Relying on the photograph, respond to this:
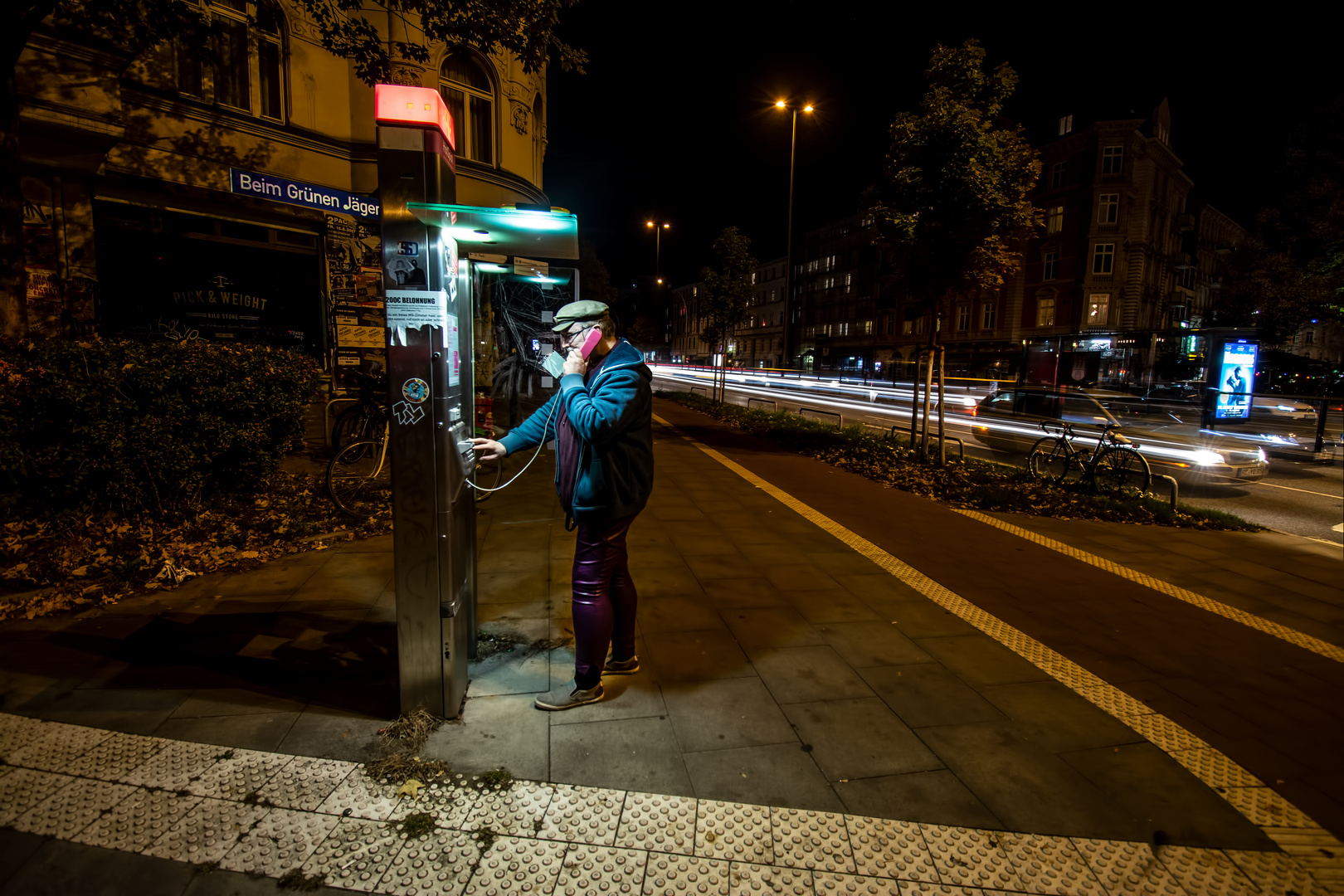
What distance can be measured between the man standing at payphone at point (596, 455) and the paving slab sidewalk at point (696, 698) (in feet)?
1.45

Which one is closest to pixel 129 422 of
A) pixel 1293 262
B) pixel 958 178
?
pixel 958 178

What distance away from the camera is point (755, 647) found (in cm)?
381

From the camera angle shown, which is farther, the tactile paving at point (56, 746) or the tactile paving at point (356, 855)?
the tactile paving at point (56, 746)

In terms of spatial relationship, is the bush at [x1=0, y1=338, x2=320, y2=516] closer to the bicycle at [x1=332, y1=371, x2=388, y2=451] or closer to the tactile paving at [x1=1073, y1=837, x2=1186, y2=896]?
the bicycle at [x1=332, y1=371, x2=388, y2=451]

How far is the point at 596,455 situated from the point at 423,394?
78 centimetres

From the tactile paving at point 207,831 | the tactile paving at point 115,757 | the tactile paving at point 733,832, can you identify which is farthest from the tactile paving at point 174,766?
the tactile paving at point 733,832

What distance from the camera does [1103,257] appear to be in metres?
39.8

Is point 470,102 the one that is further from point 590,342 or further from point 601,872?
point 601,872

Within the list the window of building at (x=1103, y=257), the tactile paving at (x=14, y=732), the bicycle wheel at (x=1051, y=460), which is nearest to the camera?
the tactile paving at (x=14, y=732)

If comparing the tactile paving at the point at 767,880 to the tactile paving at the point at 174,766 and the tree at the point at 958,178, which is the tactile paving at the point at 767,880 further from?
the tree at the point at 958,178

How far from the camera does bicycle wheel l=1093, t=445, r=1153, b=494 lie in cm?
844

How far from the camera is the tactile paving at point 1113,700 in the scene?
3.24 m

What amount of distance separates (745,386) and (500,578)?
34.5 meters

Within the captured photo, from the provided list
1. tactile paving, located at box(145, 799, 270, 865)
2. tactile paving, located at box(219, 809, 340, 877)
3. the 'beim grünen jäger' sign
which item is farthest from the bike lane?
the 'beim grünen jäger' sign
